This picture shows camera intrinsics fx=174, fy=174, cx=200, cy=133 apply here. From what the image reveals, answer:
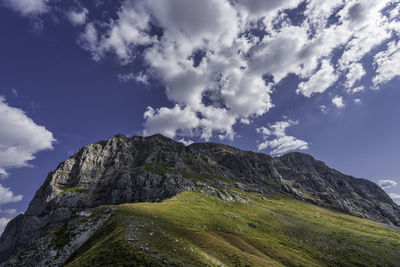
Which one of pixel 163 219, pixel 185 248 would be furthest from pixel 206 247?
pixel 163 219

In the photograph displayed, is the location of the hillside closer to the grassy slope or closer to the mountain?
the grassy slope

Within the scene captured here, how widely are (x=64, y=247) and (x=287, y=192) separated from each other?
21006cm

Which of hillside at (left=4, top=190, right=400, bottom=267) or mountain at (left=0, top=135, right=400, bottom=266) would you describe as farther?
mountain at (left=0, top=135, right=400, bottom=266)

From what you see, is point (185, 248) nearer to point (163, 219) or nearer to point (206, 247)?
point (206, 247)

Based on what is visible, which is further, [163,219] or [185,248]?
[163,219]

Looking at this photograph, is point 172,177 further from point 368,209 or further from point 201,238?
point 368,209

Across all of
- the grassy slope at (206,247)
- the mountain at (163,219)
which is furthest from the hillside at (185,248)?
the mountain at (163,219)

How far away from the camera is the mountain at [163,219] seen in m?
28.6

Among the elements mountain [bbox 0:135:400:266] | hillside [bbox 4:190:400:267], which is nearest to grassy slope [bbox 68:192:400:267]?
hillside [bbox 4:190:400:267]

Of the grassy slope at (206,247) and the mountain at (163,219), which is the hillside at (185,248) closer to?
the grassy slope at (206,247)

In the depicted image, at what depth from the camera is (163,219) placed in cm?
4594

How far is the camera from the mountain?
28.6 meters

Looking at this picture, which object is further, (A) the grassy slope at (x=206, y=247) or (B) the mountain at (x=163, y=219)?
(B) the mountain at (x=163, y=219)

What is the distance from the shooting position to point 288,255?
124 feet
